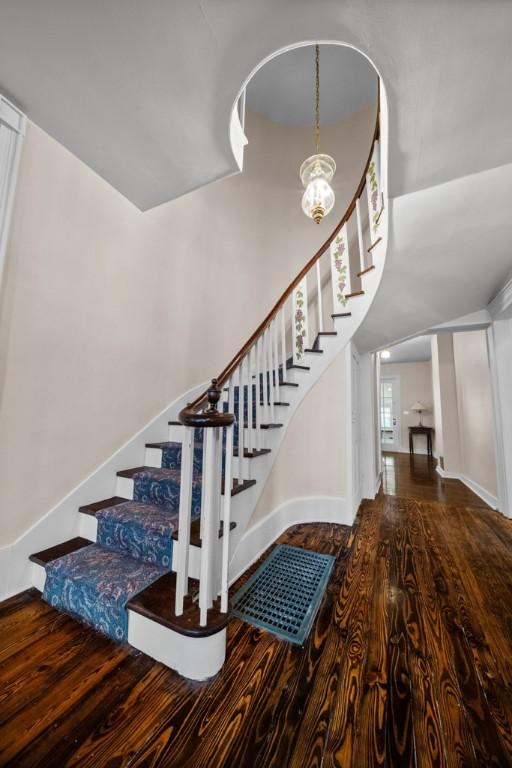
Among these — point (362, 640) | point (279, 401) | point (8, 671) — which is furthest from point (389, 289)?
point (8, 671)

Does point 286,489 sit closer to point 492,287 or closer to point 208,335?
point 208,335

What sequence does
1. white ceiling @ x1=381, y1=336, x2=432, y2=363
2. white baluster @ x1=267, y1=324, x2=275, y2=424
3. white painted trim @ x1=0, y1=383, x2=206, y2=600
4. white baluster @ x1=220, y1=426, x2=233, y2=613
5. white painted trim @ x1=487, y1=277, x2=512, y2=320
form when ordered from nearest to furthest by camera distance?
white baluster @ x1=220, y1=426, x2=233, y2=613, white painted trim @ x1=0, y1=383, x2=206, y2=600, white baluster @ x1=267, y1=324, x2=275, y2=424, white painted trim @ x1=487, y1=277, x2=512, y2=320, white ceiling @ x1=381, y1=336, x2=432, y2=363

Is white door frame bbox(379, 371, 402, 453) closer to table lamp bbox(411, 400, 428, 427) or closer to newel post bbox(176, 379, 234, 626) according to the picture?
table lamp bbox(411, 400, 428, 427)

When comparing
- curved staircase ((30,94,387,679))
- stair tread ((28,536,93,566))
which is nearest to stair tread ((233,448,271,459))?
curved staircase ((30,94,387,679))

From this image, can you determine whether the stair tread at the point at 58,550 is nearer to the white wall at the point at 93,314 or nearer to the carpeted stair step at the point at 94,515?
the carpeted stair step at the point at 94,515

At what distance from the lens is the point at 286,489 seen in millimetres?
2727

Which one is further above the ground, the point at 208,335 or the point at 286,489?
the point at 208,335

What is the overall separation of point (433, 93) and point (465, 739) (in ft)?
7.66

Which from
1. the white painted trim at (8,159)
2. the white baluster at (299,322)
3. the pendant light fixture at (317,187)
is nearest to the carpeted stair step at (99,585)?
the white painted trim at (8,159)

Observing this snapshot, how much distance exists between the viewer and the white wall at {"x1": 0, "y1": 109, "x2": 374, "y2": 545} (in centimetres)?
153

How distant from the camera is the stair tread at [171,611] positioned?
43.1 inches

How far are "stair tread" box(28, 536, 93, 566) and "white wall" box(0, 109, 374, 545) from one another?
0.57 feet

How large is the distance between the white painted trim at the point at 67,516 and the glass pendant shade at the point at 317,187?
2.21m

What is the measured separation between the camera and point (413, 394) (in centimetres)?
789
